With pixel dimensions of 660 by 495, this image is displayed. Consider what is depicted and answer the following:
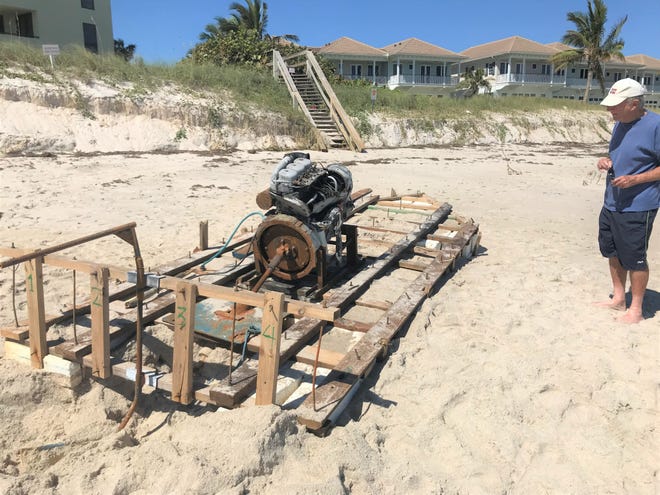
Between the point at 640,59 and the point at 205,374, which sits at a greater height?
the point at 640,59

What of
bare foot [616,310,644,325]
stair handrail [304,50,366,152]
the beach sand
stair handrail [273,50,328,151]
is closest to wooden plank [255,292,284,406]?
the beach sand

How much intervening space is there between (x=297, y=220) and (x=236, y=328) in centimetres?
105

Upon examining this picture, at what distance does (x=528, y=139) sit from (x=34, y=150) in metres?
20.4

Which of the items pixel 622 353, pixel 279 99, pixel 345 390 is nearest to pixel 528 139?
pixel 279 99

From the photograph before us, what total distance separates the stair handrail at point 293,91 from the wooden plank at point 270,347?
1407 centimetres

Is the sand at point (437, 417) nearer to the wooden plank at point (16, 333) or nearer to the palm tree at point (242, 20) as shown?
the wooden plank at point (16, 333)

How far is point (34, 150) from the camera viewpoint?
12.0m

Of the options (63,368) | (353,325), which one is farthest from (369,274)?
(63,368)

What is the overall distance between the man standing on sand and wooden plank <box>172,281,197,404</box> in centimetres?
312

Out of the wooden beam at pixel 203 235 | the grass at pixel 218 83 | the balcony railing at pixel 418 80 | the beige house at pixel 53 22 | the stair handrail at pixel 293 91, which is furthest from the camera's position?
the balcony railing at pixel 418 80

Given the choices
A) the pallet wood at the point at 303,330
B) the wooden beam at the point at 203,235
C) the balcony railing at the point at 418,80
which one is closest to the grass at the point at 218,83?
the wooden beam at the point at 203,235

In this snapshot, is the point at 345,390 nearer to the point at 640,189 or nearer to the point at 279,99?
the point at 640,189

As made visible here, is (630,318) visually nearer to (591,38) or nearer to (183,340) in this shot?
(183,340)

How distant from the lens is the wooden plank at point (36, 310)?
300 centimetres
